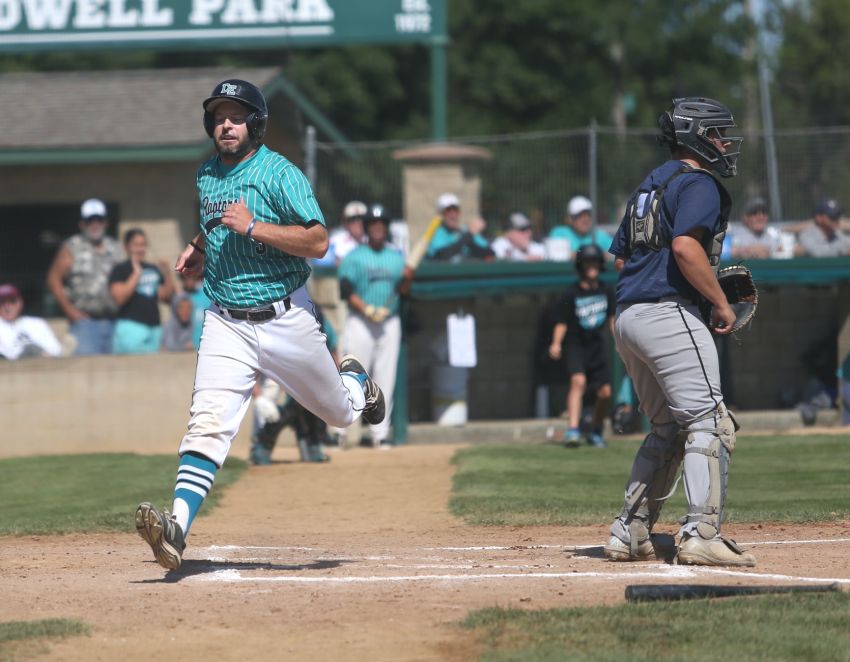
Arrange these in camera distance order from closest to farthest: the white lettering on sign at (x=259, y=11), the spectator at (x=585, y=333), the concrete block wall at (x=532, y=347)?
the spectator at (x=585, y=333) → the concrete block wall at (x=532, y=347) → the white lettering on sign at (x=259, y=11)

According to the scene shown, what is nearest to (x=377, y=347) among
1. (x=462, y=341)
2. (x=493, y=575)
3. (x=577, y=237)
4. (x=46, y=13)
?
(x=462, y=341)

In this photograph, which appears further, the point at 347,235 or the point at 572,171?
the point at 347,235

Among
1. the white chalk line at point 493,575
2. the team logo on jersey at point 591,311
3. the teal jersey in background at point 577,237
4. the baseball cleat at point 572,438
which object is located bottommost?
the white chalk line at point 493,575

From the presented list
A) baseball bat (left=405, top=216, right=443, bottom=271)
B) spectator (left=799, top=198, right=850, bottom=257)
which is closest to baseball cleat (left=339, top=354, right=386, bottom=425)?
baseball bat (left=405, top=216, right=443, bottom=271)

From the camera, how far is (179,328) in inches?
570

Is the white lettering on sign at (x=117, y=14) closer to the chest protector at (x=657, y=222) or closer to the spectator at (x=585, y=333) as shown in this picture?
the spectator at (x=585, y=333)

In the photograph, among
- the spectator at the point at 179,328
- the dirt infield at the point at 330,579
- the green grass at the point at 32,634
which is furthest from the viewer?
the spectator at the point at 179,328

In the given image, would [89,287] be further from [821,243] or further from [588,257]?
[821,243]

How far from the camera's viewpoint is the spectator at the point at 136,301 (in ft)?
46.5

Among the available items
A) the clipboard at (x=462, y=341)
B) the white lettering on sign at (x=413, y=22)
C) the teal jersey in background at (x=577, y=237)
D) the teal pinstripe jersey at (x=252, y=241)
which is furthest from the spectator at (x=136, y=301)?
the teal pinstripe jersey at (x=252, y=241)

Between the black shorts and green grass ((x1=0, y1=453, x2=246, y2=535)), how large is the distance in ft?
9.95

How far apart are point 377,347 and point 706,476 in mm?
7259

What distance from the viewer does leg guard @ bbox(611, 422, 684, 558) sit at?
679 centimetres

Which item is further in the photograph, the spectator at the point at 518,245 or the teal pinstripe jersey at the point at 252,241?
the spectator at the point at 518,245
